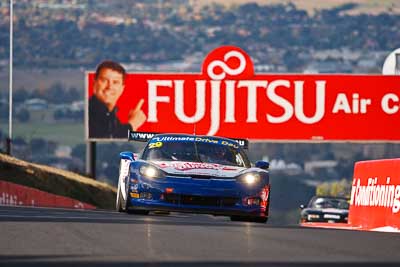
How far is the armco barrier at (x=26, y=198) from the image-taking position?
107 ft

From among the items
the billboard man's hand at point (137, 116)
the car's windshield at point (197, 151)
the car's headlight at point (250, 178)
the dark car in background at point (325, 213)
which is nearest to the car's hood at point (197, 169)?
the car's headlight at point (250, 178)

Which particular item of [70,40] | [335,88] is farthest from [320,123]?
[70,40]

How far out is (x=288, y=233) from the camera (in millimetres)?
15672

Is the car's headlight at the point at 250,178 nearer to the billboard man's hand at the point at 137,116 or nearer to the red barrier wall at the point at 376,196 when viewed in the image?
the red barrier wall at the point at 376,196

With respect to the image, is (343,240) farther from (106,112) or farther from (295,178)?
(295,178)

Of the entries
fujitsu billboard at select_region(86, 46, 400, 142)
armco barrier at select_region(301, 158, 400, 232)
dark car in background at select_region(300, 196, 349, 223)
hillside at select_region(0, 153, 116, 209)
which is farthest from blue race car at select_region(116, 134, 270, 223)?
fujitsu billboard at select_region(86, 46, 400, 142)

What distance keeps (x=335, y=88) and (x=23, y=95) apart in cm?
9411

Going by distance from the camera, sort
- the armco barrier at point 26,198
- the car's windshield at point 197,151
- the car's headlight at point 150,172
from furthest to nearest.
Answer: the armco barrier at point 26,198, the car's windshield at point 197,151, the car's headlight at point 150,172

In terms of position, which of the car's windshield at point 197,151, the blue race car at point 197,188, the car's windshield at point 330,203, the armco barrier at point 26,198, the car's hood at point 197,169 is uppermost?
the car's windshield at point 197,151

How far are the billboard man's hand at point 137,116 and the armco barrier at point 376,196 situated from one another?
24.6 metres

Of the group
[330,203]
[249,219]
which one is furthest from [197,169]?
[330,203]

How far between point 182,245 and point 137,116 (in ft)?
119

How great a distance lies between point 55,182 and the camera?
1678 inches

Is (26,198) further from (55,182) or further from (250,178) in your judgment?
(250,178)
